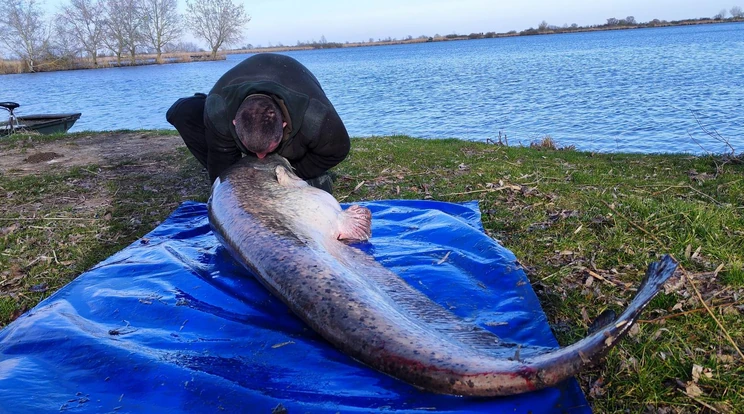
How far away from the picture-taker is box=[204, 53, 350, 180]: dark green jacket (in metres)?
4.57

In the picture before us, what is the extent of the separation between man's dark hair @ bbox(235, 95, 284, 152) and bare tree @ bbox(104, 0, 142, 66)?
8095 cm

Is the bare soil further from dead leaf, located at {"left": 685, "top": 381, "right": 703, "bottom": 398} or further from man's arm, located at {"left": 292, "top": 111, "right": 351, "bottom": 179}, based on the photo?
dead leaf, located at {"left": 685, "top": 381, "right": 703, "bottom": 398}

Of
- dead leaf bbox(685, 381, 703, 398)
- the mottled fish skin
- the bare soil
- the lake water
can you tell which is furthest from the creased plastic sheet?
the lake water

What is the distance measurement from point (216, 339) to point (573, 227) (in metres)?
3.60

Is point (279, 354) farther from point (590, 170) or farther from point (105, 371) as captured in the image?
point (590, 170)

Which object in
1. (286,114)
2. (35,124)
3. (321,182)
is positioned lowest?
(321,182)

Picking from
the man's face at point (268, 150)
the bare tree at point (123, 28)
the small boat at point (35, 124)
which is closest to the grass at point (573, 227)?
the man's face at point (268, 150)

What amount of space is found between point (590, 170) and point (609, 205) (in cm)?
252

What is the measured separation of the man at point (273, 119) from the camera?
4402mm

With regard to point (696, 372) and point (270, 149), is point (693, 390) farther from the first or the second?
point (270, 149)

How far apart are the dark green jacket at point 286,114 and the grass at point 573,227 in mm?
1549

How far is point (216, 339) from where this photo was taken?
2.88 meters

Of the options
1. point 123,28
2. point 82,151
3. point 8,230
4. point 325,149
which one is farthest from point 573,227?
point 123,28

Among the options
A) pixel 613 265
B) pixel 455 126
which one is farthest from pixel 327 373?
pixel 455 126
